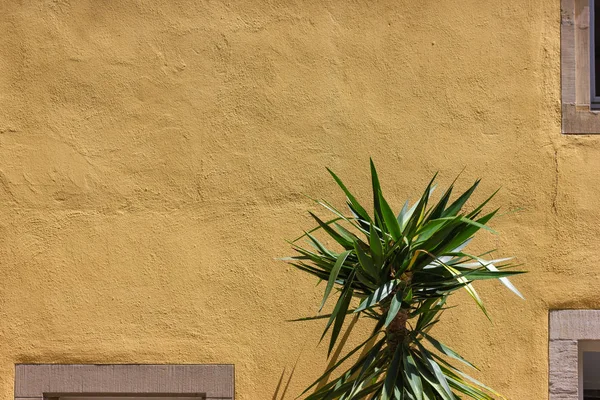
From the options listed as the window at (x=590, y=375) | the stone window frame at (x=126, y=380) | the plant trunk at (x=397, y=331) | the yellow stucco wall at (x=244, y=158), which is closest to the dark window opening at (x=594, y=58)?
the yellow stucco wall at (x=244, y=158)

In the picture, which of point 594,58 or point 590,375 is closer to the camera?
point 590,375

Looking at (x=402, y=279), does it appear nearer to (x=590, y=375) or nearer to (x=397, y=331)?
(x=397, y=331)

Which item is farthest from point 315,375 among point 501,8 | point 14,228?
point 501,8

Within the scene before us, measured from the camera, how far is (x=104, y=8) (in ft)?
13.8

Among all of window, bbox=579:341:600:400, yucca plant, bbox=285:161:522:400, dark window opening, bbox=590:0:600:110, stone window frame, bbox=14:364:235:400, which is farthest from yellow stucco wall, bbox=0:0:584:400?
yucca plant, bbox=285:161:522:400

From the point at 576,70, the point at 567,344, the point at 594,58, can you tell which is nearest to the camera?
the point at 567,344

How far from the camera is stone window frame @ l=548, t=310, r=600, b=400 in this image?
3.91 metres

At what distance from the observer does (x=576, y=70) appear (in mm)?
4051

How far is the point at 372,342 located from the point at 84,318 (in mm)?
1478

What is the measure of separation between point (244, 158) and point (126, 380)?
1.28 meters

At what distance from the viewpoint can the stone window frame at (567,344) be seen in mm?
3914

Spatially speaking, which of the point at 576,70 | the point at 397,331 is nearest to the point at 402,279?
the point at 397,331

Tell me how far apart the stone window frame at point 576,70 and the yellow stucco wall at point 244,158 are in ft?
0.18

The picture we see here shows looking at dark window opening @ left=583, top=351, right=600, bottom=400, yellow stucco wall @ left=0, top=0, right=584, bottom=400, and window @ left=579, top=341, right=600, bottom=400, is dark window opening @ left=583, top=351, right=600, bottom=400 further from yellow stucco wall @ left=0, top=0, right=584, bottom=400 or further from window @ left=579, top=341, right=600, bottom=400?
yellow stucco wall @ left=0, top=0, right=584, bottom=400
